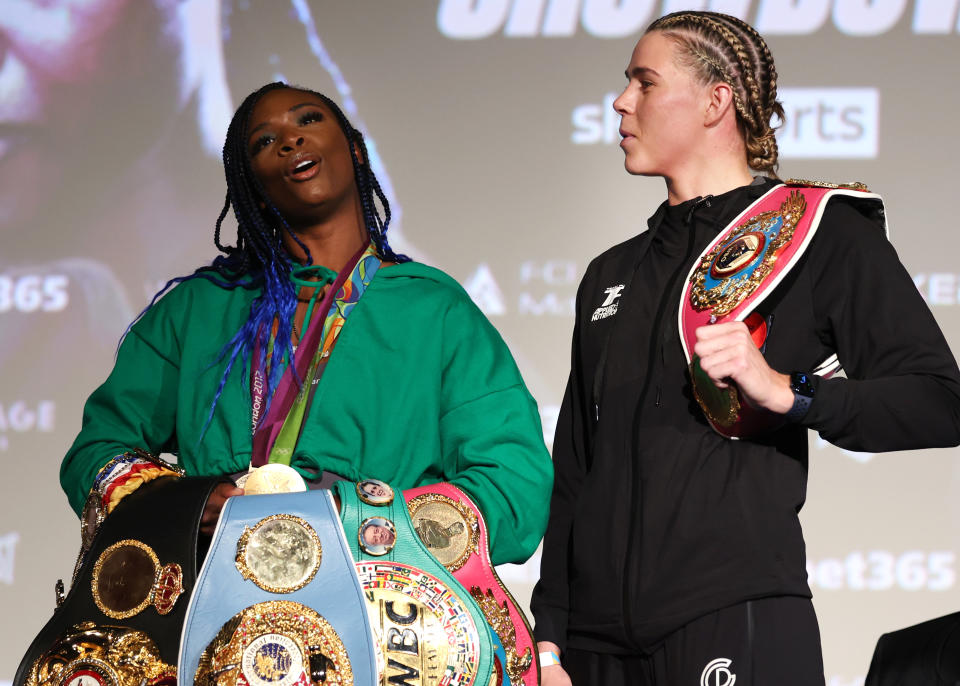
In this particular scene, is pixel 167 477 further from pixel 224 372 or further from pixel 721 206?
pixel 721 206

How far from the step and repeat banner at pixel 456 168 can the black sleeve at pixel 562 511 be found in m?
1.42

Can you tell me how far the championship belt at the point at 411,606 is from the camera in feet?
4.95

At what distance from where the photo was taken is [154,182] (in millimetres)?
3656

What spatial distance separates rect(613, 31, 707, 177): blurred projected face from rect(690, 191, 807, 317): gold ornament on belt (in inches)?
7.5

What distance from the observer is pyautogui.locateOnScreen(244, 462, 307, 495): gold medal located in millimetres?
1573

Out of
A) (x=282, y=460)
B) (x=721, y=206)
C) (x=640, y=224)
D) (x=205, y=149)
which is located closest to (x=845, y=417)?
(x=721, y=206)

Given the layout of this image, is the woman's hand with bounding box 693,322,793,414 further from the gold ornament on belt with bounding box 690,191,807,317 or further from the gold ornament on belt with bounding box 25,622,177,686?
the gold ornament on belt with bounding box 25,622,177,686

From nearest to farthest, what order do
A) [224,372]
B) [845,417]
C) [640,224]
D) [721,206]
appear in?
[845,417] → [224,372] → [721,206] → [640,224]

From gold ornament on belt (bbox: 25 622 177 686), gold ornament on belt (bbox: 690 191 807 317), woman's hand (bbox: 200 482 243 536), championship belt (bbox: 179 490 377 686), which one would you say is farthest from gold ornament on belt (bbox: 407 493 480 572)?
gold ornament on belt (bbox: 690 191 807 317)

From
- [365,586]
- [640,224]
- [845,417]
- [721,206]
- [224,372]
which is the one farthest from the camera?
[640,224]

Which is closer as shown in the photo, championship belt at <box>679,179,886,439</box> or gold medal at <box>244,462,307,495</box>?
gold medal at <box>244,462,307,495</box>

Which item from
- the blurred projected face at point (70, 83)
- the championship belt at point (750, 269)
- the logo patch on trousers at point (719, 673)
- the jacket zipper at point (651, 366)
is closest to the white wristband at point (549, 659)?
the jacket zipper at point (651, 366)

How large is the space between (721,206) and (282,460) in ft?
2.51

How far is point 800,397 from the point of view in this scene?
1672 mm
